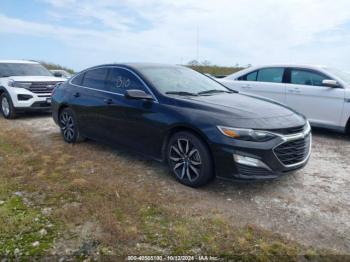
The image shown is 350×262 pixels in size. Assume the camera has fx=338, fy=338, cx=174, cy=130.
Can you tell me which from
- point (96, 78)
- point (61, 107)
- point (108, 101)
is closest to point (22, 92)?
point (61, 107)

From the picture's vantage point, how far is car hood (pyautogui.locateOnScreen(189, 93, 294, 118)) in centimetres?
409

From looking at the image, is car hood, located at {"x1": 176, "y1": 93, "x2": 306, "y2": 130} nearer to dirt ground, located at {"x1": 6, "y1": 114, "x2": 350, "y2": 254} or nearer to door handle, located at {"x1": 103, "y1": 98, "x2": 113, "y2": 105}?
dirt ground, located at {"x1": 6, "y1": 114, "x2": 350, "y2": 254}

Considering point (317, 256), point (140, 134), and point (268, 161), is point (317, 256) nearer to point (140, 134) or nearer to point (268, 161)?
point (268, 161)

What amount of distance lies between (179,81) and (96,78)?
1567 millimetres

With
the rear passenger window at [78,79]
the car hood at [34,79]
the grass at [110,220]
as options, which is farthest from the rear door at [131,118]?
the car hood at [34,79]

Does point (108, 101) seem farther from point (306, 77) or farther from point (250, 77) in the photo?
point (306, 77)

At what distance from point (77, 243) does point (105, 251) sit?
1.01 feet

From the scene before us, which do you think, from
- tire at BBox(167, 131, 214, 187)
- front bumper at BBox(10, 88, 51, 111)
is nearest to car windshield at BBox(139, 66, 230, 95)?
tire at BBox(167, 131, 214, 187)

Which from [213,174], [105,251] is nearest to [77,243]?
[105,251]

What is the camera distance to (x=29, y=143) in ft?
21.0

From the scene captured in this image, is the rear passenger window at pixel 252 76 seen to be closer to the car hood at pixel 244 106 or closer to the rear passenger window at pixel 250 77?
the rear passenger window at pixel 250 77

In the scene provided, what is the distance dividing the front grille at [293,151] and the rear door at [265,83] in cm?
344

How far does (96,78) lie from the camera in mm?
5730

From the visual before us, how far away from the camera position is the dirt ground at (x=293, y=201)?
3.26 m
